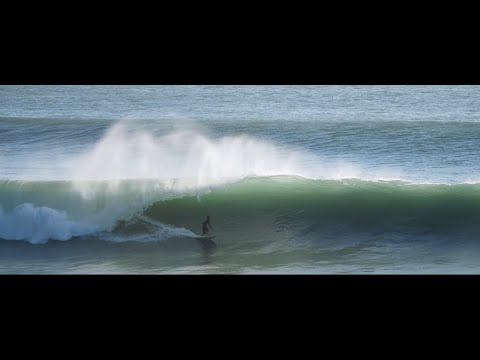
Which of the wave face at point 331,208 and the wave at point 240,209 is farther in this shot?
the wave face at point 331,208

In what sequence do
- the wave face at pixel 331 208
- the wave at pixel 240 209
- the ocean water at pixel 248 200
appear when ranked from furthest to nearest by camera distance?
1. the wave face at pixel 331 208
2. the wave at pixel 240 209
3. the ocean water at pixel 248 200

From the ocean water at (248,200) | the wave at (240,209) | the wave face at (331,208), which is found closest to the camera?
the ocean water at (248,200)

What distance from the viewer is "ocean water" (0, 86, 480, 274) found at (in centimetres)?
933

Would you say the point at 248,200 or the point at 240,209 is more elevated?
the point at 248,200

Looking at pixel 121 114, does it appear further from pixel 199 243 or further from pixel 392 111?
pixel 199 243

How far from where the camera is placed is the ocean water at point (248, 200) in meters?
9.33

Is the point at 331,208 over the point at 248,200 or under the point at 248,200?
under

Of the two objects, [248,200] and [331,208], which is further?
[248,200]

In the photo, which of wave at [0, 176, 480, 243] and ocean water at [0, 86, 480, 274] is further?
wave at [0, 176, 480, 243]

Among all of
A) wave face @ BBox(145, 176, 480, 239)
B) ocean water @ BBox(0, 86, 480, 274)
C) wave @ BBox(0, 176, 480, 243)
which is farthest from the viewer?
wave face @ BBox(145, 176, 480, 239)

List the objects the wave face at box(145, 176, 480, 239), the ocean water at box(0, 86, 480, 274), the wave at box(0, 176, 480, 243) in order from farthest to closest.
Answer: the wave face at box(145, 176, 480, 239)
the wave at box(0, 176, 480, 243)
the ocean water at box(0, 86, 480, 274)

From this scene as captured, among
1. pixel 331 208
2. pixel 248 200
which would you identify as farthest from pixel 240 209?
pixel 331 208

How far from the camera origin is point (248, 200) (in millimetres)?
11797

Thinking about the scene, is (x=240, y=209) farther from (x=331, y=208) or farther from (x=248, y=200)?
(x=331, y=208)
